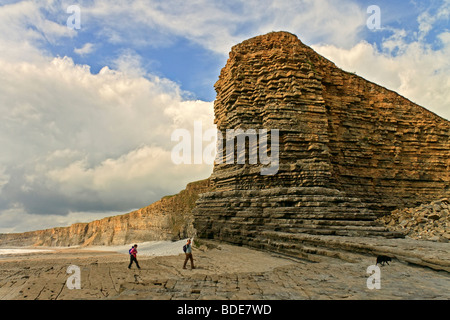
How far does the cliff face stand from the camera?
48.8m

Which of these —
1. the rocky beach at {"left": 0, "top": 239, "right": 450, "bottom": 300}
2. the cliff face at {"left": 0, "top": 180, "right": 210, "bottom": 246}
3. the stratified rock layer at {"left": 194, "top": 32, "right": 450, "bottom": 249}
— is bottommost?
the cliff face at {"left": 0, "top": 180, "right": 210, "bottom": 246}

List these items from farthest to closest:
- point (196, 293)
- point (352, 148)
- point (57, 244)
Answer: point (57, 244)
point (352, 148)
point (196, 293)

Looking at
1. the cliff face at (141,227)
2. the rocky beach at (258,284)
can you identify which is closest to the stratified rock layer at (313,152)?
the rocky beach at (258,284)

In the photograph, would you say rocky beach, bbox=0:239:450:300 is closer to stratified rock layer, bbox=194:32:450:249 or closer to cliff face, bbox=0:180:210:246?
stratified rock layer, bbox=194:32:450:249

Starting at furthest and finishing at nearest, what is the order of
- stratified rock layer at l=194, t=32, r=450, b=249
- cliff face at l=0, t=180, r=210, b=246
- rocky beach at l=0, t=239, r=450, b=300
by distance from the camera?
cliff face at l=0, t=180, r=210, b=246 < stratified rock layer at l=194, t=32, r=450, b=249 < rocky beach at l=0, t=239, r=450, b=300

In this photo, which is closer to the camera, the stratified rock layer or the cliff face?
the stratified rock layer

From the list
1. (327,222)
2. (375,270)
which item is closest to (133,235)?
(327,222)

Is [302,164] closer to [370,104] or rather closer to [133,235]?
[370,104]

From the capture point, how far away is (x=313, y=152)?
1705 centimetres

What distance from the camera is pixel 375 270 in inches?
283

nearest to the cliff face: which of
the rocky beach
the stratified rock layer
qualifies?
the stratified rock layer

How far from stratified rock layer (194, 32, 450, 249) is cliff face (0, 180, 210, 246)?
2852cm

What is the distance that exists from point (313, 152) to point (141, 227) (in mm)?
51109

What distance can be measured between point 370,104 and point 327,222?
1279 centimetres
